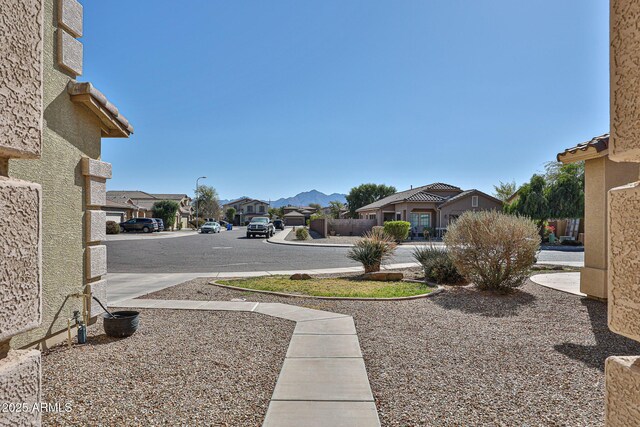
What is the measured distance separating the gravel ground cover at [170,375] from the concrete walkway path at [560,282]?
7758 millimetres

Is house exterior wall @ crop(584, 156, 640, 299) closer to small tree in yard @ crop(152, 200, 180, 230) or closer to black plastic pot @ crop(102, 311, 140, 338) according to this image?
black plastic pot @ crop(102, 311, 140, 338)

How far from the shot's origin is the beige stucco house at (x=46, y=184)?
1380 mm

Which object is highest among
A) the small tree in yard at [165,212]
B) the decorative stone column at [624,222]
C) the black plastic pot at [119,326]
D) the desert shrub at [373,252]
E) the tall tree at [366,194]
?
the tall tree at [366,194]

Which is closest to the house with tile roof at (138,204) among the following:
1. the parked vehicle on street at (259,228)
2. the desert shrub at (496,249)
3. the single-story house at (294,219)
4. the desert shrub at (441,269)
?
the parked vehicle on street at (259,228)

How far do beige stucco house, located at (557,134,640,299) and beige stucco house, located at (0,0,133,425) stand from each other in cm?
954

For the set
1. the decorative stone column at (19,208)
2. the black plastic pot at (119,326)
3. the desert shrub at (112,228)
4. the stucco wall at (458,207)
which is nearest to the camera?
the decorative stone column at (19,208)

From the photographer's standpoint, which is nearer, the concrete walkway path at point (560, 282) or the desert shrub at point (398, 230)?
the concrete walkway path at point (560, 282)

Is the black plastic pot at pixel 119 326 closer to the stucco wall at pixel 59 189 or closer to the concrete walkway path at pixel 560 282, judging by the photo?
the stucco wall at pixel 59 189

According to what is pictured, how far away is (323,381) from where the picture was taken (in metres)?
4.34

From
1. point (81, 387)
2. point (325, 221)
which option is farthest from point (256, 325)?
point (325, 221)

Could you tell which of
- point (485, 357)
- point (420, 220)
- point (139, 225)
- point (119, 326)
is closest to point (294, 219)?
point (139, 225)

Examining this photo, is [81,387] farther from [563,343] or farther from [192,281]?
[192,281]

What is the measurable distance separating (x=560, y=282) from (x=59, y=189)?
40.9 ft

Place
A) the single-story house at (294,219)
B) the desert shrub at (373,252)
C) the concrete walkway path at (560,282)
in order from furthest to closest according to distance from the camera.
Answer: the single-story house at (294,219)
the desert shrub at (373,252)
the concrete walkway path at (560,282)
